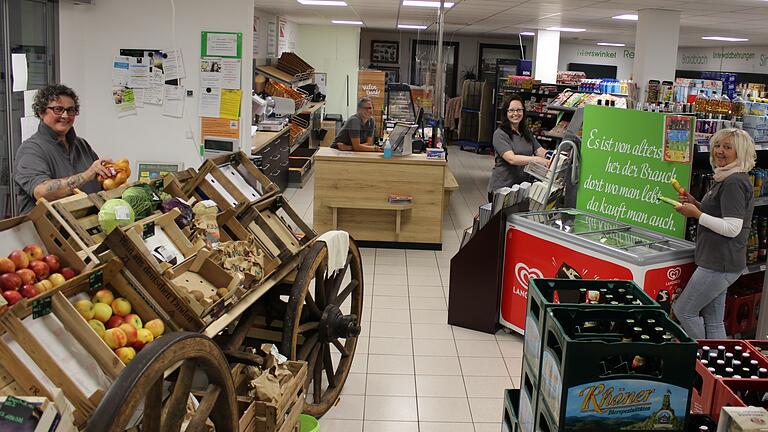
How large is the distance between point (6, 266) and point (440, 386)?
2.98m

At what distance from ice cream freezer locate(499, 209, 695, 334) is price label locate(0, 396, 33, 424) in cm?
369

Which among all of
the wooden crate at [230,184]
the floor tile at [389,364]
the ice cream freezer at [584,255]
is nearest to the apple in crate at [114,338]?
the wooden crate at [230,184]

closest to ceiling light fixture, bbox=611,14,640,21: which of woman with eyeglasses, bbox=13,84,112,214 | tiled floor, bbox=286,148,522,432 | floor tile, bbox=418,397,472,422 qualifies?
tiled floor, bbox=286,148,522,432

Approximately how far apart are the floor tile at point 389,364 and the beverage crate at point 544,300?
7.95ft

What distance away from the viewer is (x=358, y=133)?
8.65 metres

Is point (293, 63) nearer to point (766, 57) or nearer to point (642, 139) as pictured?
point (642, 139)

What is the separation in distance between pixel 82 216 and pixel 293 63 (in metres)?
11.5

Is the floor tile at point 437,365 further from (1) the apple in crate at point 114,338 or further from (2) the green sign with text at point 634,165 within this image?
(1) the apple in crate at point 114,338

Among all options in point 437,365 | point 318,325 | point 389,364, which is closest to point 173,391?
point 318,325

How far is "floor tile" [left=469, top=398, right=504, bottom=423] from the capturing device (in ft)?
14.8

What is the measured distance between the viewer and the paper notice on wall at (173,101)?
Answer: 6.02 meters

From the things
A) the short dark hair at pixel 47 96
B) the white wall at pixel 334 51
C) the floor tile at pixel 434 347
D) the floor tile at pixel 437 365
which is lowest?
the floor tile at pixel 437 365

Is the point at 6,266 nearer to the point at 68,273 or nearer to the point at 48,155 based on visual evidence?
the point at 68,273

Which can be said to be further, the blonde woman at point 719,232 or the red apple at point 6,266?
the blonde woman at point 719,232
